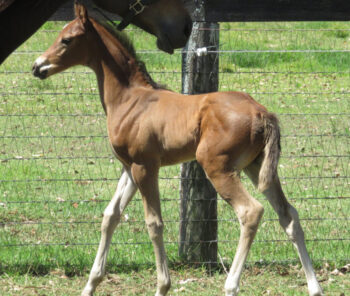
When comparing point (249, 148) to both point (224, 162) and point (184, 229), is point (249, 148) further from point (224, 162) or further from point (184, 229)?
point (184, 229)

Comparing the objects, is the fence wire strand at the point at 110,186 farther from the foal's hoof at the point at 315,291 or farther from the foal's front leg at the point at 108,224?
the foal's hoof at the point at 315,291

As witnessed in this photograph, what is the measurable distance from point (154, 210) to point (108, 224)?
42 cm

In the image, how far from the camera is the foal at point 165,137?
13.6 ft

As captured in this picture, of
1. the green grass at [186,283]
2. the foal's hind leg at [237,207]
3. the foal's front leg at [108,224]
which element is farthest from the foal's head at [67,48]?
the green grass at [186,283]

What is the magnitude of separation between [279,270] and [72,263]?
5.46ft

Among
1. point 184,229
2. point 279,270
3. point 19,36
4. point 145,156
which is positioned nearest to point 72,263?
point 184,229

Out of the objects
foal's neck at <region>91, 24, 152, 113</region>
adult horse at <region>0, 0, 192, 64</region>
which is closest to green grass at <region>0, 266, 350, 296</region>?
foal's neck at <region>91, 24, 152, 113</region>

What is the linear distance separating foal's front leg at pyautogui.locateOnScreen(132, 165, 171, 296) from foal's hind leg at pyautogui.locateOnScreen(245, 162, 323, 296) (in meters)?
0.67

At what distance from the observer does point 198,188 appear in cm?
510

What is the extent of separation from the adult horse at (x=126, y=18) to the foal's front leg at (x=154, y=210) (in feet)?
3.23

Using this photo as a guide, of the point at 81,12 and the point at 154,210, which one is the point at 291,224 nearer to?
the point at 154,210

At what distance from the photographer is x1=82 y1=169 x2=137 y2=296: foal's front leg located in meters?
4.56

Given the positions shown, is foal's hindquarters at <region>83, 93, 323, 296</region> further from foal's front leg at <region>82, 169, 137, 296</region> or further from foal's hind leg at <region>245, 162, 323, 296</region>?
foal's front leg at <region>82, 169, 137, 296</region>

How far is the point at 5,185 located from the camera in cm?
680
